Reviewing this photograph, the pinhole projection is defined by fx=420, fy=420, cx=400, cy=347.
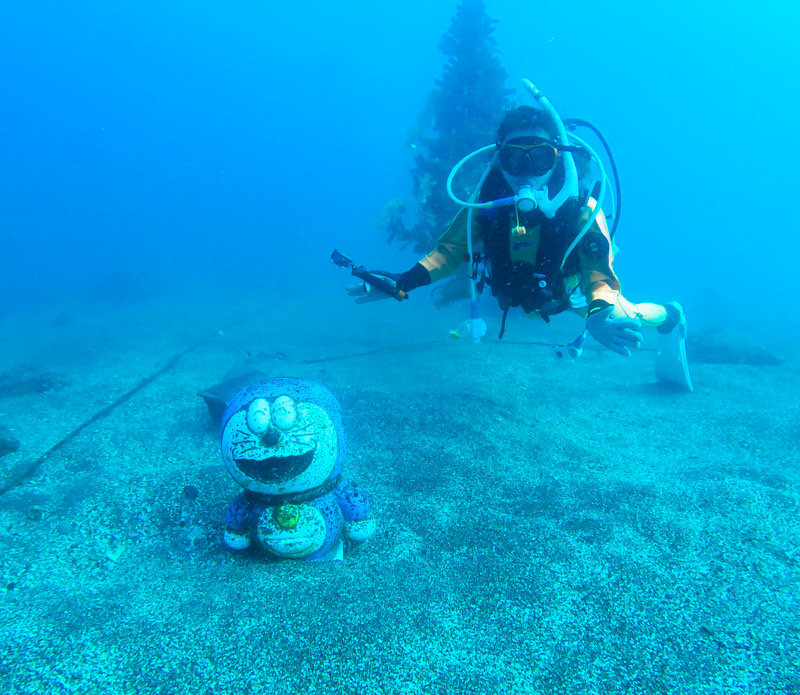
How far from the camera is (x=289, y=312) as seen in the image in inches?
687

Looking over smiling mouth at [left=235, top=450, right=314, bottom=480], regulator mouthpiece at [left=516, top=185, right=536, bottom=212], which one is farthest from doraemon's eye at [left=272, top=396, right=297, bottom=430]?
regulator mouthpiece at [left=516, top=185, right=536, bottom=212]

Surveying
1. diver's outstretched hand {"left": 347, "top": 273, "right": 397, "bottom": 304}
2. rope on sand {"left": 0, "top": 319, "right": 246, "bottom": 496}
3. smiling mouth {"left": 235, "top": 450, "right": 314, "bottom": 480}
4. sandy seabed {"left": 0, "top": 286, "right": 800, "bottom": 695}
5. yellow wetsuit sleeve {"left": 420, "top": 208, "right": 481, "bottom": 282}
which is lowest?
rope on sand {"left": 0, "top": 319, "right": 246, "bottom": 496}

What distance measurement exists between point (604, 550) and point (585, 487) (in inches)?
38.3

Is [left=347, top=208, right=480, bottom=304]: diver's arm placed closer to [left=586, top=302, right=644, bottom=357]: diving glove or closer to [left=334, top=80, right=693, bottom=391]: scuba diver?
[left=334, top=80, right=693, bottom=391]: scuba diver

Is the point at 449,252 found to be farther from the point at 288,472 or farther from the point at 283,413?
the point at 288,472

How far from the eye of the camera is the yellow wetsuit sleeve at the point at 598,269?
361 centimetres

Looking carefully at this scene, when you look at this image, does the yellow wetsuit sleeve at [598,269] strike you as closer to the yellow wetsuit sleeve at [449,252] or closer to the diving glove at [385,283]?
the yellow wetsuit sleeve at [449,252]

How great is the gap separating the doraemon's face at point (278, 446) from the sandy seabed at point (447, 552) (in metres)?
0.61

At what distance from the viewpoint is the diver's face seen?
359cm

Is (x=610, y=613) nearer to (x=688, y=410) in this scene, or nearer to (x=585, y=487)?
(x=585, y=487)

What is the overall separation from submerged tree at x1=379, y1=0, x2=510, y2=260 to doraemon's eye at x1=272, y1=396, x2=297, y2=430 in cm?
980

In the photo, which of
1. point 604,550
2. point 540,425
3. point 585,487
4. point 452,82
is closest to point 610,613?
point 604,550

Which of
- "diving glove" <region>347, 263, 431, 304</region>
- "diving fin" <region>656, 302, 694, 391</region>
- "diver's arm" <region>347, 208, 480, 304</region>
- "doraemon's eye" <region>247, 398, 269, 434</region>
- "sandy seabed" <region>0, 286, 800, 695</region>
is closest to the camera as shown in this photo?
"sandy seabed" <region>0, 286, 800, 695</region>

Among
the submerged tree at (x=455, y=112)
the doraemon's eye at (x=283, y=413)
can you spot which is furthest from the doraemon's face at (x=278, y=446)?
the submerged tree at (x=455, y=112)
